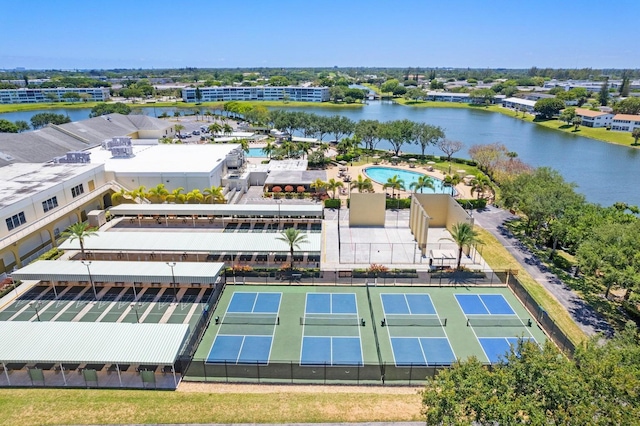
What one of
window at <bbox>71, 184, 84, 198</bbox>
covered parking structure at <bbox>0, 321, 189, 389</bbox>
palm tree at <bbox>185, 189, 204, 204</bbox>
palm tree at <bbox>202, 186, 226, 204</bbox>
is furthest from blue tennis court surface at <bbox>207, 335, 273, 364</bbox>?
window at <bbox>71, 184, 84, 198</bbox>

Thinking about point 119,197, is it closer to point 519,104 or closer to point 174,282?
point 174,282

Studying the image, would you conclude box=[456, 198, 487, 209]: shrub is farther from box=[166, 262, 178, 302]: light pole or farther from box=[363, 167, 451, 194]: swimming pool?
box=[166, 262, 178, 302]: light pole

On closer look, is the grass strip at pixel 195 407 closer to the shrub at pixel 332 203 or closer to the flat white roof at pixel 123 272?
the flat white roof at pixel 123 272

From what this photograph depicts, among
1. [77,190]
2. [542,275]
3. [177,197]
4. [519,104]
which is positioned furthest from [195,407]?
[519,104]

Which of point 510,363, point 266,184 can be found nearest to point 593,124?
point 266,184

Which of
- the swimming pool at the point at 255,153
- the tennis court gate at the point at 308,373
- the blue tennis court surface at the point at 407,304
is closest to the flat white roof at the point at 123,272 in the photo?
the tennis court gate at the point at 308,373

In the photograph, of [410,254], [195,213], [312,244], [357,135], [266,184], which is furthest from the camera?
[357,135]

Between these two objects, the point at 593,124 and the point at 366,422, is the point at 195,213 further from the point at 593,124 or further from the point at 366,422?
the point at 593,124
